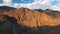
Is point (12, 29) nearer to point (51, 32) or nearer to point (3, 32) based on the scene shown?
point (3, 32)

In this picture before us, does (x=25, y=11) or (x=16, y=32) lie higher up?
(x=25, y=11)

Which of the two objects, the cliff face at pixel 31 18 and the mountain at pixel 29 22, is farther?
the cliff face at pixel 31 18

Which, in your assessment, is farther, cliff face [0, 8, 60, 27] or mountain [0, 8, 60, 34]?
cliff face [0, 8, 60, 27]

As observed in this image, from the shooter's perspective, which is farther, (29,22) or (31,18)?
(31,18)

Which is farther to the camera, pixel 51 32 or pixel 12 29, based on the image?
pixel 51 32

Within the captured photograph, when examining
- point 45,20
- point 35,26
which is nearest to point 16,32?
point 35,26

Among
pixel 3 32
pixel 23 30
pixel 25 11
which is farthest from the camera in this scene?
pixel 25 11

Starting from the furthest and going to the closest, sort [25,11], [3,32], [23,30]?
[25,11], [23,30], [3,32]

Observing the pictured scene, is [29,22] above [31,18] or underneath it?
underneath
